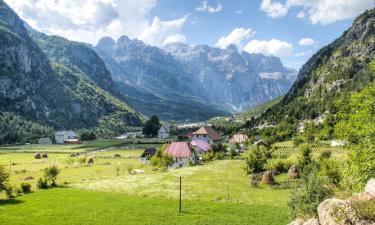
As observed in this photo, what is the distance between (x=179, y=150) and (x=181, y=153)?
1612mm

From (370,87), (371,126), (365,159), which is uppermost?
(370,87)

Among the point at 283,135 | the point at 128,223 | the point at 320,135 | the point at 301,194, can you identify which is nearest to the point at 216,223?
the point at 128,223

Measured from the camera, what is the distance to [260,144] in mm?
137000

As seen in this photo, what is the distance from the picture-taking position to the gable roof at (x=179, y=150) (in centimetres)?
10981

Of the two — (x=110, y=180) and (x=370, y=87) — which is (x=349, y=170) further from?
(x=110, y=180)

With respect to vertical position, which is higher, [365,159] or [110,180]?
[365,159]

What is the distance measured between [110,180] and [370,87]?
5503 centimetres

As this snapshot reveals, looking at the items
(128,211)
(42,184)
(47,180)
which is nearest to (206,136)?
(47,180)

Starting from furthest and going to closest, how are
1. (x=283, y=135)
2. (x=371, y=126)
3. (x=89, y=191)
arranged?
(x=283, y=135)
(x=89, y=191)
(x=371, y=126)

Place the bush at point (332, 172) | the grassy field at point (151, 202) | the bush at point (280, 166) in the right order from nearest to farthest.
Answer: the grassy field at point (151, 202)
the bush at point (332, 172)
the bush at point (280, 166)

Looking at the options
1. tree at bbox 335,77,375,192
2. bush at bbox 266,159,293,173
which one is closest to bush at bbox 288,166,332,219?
tree at bbox 335,77,375,192

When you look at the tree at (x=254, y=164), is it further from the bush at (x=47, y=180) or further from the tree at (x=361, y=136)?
the bush at (x=47, y=180)

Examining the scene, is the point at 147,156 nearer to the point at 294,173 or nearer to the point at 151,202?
the point at 294,173

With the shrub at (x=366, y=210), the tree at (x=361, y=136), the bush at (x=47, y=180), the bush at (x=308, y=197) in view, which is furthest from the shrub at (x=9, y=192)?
the shrub at (x=366, y=210)
